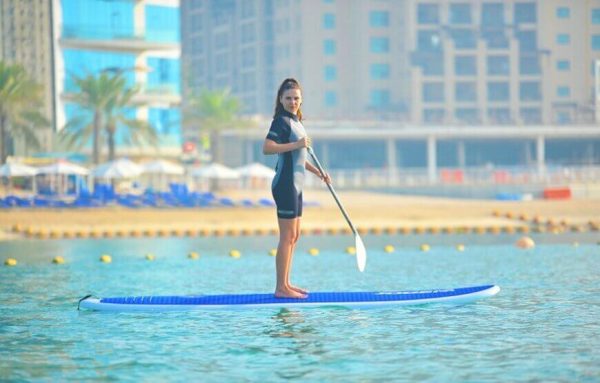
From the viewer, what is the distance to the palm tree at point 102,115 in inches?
2527

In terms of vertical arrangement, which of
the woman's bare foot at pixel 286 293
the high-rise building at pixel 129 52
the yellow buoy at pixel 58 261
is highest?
the high-rise building at pixel 129 52

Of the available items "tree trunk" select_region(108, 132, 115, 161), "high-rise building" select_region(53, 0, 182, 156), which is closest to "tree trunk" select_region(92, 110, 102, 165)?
"tree trunk" select_region(108, 132, 115, 161)

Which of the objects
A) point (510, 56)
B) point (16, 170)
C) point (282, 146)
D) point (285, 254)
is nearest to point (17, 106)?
point (16, 170)

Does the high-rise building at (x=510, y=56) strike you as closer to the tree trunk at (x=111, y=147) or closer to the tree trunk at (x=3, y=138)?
the tree trunk at (x=111, y=147)

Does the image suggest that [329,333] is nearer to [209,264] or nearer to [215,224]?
[209,264]

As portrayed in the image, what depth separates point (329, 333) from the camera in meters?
14.3

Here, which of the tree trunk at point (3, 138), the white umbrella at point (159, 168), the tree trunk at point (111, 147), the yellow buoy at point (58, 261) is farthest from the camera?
the tree trunk at point (111, 147)

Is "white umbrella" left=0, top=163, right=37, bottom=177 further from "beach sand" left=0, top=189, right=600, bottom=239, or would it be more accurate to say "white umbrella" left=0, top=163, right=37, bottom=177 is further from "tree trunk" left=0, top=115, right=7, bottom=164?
"tree trunk" left=0, top=115, right=7, bottom=164

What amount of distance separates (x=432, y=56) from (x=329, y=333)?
106m

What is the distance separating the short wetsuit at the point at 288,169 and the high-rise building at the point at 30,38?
55.6 meters

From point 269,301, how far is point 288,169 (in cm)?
186

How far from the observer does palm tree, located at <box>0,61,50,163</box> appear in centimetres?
6066

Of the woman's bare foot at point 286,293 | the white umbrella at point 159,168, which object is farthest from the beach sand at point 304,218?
the woman's bare foot at point 286,293

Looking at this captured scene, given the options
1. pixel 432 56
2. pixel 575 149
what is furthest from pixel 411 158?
pixel 432 56
